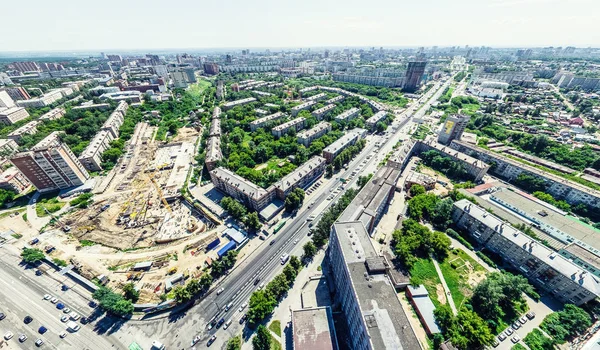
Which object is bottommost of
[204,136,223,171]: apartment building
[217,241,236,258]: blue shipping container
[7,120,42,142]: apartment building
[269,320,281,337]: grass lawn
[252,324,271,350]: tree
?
[269,320,281,337]: grass lawn

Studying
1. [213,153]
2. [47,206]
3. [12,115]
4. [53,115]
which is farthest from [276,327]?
[12,115]

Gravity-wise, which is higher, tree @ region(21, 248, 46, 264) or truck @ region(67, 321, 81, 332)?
tree @ region(21, 248, 46, 264)

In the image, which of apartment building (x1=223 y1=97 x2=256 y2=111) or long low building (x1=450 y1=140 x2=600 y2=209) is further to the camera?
apartment building (x1=223 y1=97 x2=256 y2=111)

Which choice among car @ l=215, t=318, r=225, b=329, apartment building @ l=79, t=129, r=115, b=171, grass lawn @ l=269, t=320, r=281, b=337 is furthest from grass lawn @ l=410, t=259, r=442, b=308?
apartment building @ l=79, t=129, r=115, b=171

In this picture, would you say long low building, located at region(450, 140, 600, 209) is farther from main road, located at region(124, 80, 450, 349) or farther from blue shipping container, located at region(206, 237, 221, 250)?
blue shipping container, located at region(206, 237, 221, 250)

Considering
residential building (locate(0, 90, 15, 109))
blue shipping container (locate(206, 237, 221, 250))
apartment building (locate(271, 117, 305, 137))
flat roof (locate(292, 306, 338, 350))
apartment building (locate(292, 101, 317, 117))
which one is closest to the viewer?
flat roof (locate(292, 306, 338, 350))

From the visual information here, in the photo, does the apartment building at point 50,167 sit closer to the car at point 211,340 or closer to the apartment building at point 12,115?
the car at point 211,340

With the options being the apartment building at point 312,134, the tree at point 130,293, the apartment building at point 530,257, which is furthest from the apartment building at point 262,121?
the apartment building at point 530,257

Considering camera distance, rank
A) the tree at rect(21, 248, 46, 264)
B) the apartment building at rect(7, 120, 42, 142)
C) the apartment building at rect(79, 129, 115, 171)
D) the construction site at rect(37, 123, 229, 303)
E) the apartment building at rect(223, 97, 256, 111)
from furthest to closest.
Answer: the apartment building at rect(223, 97, 256, 111)
the apartment building at rect(7, 120, 42, 142)
the apartment building at rect(79, 129, 115, 171)
the tree at rect(21, 248, 46, 264)
the construction site at rect(37, 123, 229, 303)

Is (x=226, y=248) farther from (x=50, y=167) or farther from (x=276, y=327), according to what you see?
(x=50, y=167)
